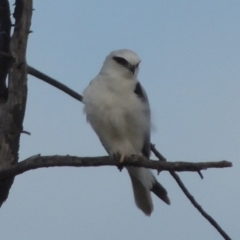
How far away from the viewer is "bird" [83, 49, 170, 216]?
369 cm

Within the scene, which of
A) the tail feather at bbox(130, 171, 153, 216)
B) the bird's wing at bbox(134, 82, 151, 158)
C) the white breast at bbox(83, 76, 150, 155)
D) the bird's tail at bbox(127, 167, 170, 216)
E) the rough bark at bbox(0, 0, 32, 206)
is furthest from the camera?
the tail feather at bbox(130, 171, 153, 216)

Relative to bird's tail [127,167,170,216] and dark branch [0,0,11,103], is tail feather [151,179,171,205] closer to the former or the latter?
bird's tail [127,167,170,216]

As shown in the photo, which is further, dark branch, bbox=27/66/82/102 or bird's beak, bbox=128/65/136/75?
bird's beak, bbox=128/65/136/75

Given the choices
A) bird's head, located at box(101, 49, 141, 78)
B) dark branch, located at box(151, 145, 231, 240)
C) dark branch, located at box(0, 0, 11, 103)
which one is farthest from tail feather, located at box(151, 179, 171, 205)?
dark branch, located at box(0, 0, 11, 103)

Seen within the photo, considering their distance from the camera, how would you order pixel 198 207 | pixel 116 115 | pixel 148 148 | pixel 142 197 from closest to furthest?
pixel 198 207
pixel 116 115
pixel 148 148
pixel 142 197

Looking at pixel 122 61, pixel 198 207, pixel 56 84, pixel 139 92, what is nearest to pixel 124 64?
pixel 122 61

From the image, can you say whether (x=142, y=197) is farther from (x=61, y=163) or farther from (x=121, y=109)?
(x=61, y=163)

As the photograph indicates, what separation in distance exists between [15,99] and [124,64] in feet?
4.24

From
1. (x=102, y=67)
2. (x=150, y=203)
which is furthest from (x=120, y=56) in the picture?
(x=150, y=203)

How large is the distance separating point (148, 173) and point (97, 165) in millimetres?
1566

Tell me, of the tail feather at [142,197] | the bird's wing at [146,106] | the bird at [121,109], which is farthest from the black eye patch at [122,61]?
the tail feather at [142,197]

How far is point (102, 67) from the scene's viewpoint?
14.0 ft

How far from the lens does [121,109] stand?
368 cm

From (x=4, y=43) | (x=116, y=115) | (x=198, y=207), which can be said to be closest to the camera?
(x=198, y=207)
